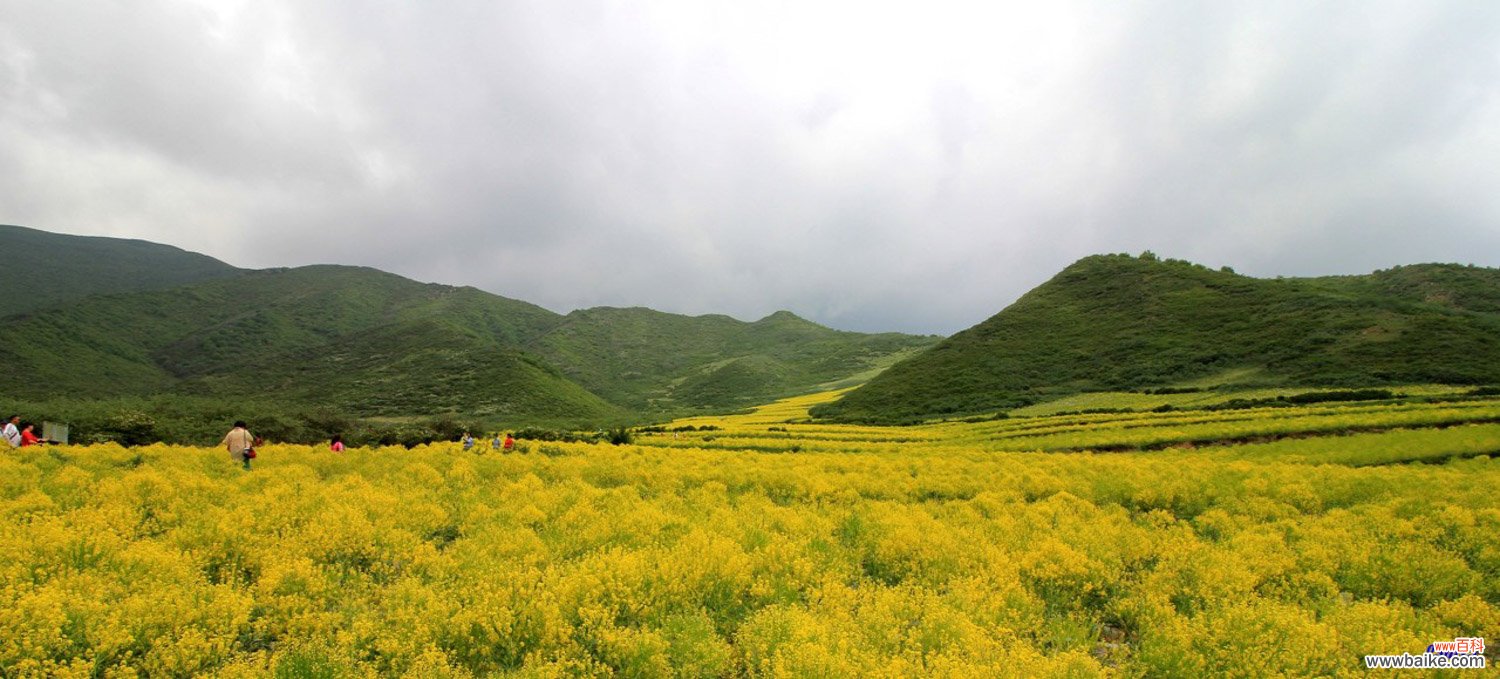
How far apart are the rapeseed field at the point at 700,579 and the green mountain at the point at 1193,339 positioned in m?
61.3

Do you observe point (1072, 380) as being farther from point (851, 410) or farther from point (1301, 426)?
point (1301, 426)

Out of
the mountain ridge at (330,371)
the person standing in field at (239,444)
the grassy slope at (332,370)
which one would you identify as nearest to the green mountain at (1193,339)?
the mountain ridge at (330,371)

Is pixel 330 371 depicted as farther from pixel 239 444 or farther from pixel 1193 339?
pixel 1193 339

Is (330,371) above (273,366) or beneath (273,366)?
beneath

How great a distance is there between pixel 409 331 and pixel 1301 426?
184758mm

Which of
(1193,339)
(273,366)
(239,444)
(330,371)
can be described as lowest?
(239,444)

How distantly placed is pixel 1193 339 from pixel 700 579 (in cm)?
9894

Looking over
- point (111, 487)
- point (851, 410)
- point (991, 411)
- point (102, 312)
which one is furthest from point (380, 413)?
point (102, 312)

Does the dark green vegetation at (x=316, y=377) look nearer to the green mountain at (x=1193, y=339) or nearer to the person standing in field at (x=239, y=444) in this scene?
the person standing in field at (x=239, y=444)

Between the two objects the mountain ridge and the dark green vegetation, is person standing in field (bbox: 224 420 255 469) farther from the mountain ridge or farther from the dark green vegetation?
the mountain ridge

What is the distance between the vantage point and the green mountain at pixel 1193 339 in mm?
65125

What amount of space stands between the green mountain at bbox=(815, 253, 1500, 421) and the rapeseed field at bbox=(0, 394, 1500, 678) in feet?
201

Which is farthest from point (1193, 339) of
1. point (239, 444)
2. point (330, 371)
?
point (330, 371)

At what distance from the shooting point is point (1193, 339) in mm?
85000
